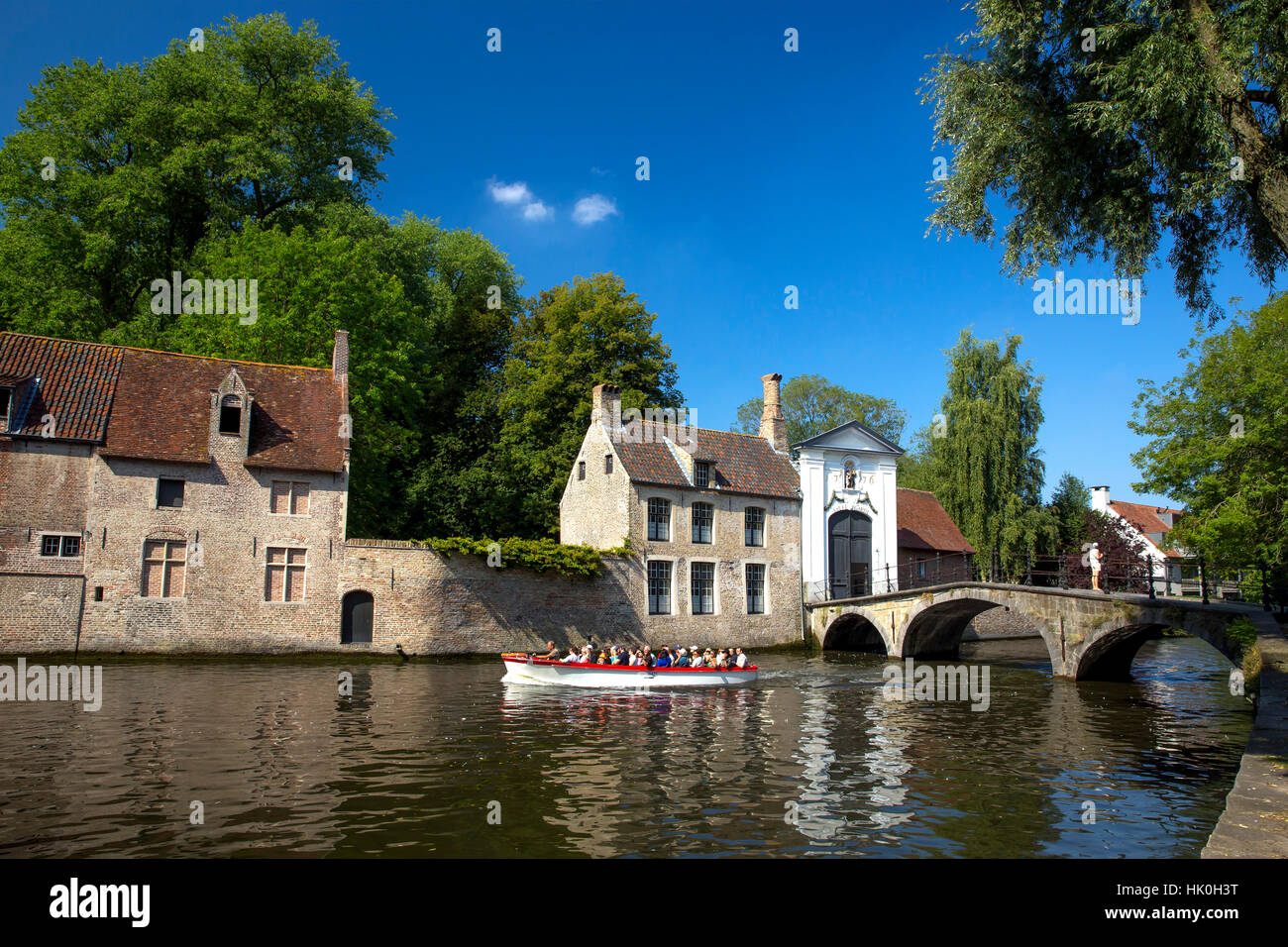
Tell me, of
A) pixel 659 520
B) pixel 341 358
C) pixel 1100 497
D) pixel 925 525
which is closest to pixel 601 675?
pixel 659 520

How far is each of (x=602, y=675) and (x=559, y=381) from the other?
60.0 ft

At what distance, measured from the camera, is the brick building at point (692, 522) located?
32.8 metres

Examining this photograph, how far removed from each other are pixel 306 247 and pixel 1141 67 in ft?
94.8

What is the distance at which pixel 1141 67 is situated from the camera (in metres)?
9.90

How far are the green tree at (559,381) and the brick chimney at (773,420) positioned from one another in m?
5.20

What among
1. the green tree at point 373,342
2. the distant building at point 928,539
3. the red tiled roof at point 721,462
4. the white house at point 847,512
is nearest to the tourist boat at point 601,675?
the red tiled roof at point 721,462

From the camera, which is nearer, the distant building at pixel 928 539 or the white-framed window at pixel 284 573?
the white-framed window at pixel 284 573

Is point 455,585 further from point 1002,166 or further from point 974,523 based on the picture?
point 974,523

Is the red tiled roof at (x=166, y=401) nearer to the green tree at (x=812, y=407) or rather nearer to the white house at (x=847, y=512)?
the white house at (x=847, y=512)

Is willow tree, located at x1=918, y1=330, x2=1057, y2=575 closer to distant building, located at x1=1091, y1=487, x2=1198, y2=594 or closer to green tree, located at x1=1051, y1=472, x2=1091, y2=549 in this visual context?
green tree, located at x1=1051, y1=472, x2=1091, y2=549

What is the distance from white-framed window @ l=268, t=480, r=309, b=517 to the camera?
2720 cm

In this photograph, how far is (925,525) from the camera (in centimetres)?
4372

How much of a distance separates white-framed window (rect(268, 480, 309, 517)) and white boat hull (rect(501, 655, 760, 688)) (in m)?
9.81
